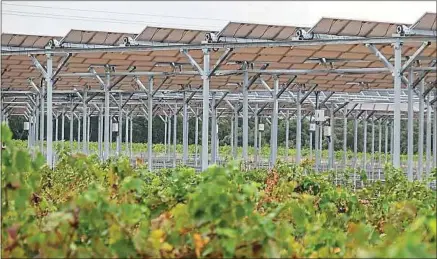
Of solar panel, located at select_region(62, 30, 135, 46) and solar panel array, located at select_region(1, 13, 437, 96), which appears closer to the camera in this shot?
solar panel array, located at select_region(1, 13, 437, 96)

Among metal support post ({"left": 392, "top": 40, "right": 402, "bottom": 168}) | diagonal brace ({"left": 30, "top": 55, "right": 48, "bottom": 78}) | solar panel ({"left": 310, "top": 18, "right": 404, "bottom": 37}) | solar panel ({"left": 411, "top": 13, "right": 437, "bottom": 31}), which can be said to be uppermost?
solar panel ({"left": 310, "top": 18, "right": 404, "bottom": 37})

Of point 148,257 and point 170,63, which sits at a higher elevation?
point 170,63

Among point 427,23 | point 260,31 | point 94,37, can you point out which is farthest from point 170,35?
point 427,23

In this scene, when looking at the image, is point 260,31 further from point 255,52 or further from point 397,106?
point 397,106

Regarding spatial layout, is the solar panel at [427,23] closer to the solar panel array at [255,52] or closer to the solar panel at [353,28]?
the solar panel array at [255,52]

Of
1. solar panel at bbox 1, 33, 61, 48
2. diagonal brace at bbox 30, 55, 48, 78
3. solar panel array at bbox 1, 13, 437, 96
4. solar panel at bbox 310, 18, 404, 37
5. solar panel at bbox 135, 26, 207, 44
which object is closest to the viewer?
solar panel at bbox 310, 18, 404, 37

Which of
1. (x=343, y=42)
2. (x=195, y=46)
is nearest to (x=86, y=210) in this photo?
(x=343, y=42)

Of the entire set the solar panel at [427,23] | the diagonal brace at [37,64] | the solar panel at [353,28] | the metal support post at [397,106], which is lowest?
the metal support post at [397,106]

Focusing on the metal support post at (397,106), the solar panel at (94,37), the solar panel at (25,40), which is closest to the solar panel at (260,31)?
the metal support post at (397,106)

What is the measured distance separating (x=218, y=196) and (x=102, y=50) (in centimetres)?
1190

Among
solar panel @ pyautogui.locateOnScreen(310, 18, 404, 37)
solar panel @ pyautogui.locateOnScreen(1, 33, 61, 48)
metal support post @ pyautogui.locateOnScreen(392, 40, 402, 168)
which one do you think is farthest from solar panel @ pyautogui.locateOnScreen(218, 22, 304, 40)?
solar panel @ pyautogui.locateOnScreen(1, 33, 61, 48)

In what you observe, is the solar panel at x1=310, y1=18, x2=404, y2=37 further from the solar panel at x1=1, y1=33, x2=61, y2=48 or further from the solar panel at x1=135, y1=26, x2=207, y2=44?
the solar panel at x1=1, y1=33, x2=61, y2=48

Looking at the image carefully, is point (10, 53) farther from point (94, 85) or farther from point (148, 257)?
point (148, 257)

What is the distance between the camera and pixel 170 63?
17.6m
